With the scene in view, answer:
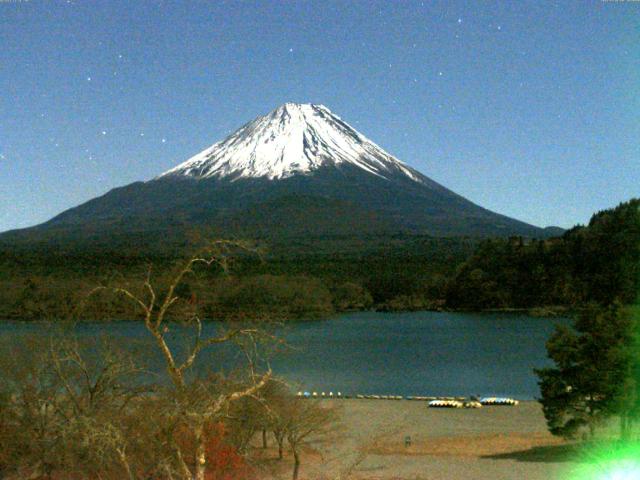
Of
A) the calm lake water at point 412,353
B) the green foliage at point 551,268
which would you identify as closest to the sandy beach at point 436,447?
the calm lake water at point 412,353

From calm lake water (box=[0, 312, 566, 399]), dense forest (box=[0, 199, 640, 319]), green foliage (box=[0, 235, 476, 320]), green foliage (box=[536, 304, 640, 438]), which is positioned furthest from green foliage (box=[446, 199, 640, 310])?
green foliage (box=[536, 304, 640, 438])

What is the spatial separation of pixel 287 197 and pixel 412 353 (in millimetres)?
60595

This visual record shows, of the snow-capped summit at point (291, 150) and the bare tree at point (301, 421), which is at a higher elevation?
the snow-capped summit at point (291, 150)

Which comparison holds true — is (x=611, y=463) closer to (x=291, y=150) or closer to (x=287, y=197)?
(x=287, y=197)

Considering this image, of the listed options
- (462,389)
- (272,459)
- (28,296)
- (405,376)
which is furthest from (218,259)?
(28,296)

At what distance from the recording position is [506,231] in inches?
3792

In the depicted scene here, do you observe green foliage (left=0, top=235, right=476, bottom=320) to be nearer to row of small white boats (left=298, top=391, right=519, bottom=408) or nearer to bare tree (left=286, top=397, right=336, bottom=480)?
row of small white boats (left=298, top=391, right=519, bottom=408)

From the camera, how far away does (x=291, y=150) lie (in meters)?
115

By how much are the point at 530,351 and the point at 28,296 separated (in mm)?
32360

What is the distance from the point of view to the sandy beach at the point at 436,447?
1334cm

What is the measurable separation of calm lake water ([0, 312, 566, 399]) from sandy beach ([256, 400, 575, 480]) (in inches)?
83.8

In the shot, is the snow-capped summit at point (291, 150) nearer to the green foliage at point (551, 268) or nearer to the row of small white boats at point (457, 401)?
the green foliage at point (551, 268)

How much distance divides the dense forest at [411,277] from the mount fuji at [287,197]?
39.2ft

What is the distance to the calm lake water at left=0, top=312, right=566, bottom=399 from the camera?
92.7 feet
